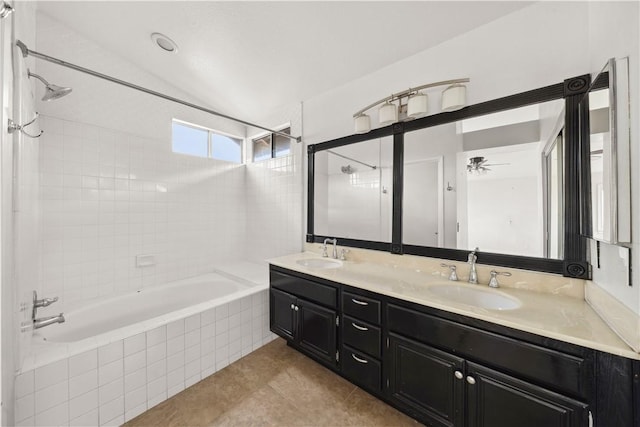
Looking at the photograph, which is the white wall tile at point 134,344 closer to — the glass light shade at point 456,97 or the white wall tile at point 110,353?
the white wall tile at point 110,353

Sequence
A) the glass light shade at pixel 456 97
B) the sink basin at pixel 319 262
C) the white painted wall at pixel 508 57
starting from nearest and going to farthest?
the white painted wall at pixel 508 57
the glass light shade at pixel 456 97
the sink basin at pixel 319 262

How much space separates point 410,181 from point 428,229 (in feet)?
1.33

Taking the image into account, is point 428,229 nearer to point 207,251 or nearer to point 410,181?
point 410,181

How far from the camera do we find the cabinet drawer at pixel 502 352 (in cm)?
90

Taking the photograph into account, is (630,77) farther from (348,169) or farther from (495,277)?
(348,169)

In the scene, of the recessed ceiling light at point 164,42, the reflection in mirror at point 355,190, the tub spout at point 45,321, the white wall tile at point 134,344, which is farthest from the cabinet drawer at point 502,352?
the recessed ceiling light at point 164,42

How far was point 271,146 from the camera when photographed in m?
3.15

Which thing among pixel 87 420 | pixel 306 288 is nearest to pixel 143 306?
pixel 87 420

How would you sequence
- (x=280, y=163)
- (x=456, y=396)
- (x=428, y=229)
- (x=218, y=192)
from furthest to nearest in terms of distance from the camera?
1. (x=218, y=192)
2. (x=280, y=163)
3. (x=428, y=229)
4. (x=456, y=396)

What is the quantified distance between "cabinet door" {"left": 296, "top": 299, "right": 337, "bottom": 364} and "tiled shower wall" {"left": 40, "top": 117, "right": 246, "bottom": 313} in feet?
5.78

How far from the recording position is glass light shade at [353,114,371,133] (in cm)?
202

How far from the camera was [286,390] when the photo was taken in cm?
172

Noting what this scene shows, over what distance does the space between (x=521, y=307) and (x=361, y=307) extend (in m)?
0.83

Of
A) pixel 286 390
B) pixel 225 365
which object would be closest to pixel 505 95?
pixel 286 390
